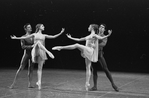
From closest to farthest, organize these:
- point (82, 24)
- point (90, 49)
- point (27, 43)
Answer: point (90, 49) → point (27, 43) → point (82, 24)

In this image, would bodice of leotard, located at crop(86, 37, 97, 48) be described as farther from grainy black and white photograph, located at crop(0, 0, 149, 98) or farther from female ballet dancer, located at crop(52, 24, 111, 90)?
grainy black and white photograph, located at crop(0, 0, 149, 98)

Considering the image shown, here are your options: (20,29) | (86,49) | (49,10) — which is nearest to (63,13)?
(49,10)

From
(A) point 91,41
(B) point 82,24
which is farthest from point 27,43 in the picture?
(B) point 82,24

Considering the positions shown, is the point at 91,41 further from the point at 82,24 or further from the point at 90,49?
the point at 82,24

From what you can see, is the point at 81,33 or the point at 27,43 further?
the point at 81,33

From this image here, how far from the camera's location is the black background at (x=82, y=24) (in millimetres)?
11039

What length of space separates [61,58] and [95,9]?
2.83m

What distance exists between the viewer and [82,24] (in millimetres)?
11961

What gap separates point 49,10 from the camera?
40.9 feet

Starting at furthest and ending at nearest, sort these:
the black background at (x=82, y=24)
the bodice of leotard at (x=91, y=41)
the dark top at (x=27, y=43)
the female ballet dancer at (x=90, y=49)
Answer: the black background at (x=82, y=24) → the dark top at (x=27, y=43) → the bodice of leotard at (x=91, y=41) → the female ballet dancer at (x=90, y=49)

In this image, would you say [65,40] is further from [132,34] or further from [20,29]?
[132,34]

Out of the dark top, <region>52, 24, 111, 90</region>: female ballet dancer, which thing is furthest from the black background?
the dark top

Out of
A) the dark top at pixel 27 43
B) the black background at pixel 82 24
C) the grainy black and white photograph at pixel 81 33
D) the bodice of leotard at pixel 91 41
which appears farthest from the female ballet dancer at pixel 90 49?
the black background at pixel 82 24

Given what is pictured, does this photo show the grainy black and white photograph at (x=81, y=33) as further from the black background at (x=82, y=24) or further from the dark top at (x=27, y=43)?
the dark top at (x=27, y=43)
